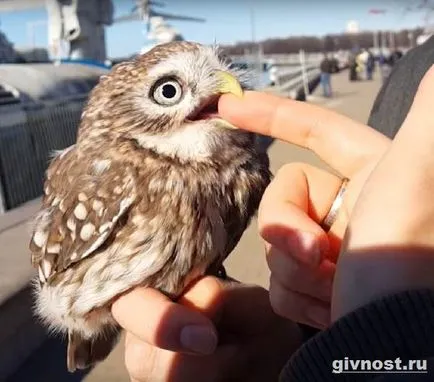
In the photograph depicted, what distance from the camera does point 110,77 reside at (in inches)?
77.5

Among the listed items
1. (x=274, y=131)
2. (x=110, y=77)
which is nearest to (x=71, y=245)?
(x=110, y=77)

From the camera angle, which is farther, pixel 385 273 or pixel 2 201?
pixel 2 201

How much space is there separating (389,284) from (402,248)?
0.06 meters

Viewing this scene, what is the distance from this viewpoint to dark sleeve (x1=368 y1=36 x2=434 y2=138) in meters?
2.22

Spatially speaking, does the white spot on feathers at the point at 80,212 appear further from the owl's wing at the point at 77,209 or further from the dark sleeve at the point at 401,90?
the dark sleeve at the point at 401,90

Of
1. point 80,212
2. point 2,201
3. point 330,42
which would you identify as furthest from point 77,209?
point 330,42

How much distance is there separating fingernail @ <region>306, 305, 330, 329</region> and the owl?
0.39m

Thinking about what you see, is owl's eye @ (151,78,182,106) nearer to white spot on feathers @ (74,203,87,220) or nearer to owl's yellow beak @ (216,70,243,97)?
owl's yellow beak @ (216,70,243,97)

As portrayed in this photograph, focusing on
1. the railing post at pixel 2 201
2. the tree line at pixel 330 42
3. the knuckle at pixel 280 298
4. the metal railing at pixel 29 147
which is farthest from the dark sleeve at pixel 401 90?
the tree line at pixel 330 42

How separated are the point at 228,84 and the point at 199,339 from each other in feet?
2.13

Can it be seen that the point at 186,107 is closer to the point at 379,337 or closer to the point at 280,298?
the point at 280,298

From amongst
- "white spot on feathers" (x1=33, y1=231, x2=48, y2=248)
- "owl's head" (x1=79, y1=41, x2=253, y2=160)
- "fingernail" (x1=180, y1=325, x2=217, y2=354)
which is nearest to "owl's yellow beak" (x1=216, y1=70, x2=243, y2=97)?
"owl's head" (x1=79, y1=41, x2=253, y2=160)

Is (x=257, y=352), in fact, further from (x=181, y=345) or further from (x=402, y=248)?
(x=402, y=248)

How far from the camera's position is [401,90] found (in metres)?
2.35
